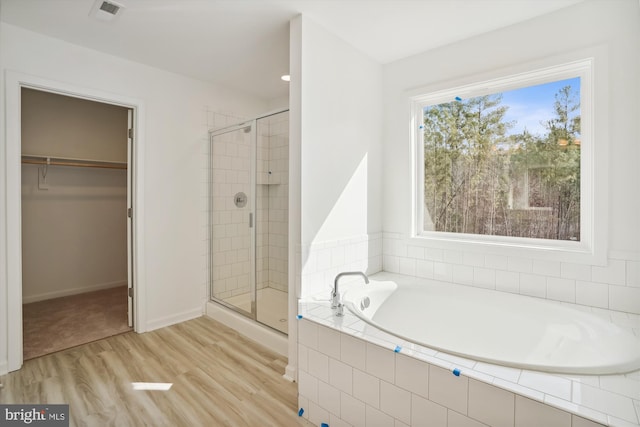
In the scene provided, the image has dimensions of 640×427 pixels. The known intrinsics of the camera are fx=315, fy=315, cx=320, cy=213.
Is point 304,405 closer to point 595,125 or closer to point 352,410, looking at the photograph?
point 352,410

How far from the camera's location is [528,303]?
205 cm

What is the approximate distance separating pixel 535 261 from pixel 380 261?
1.20 metres

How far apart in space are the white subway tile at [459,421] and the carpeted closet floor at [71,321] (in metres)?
2.89

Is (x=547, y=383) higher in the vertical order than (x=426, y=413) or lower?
higher

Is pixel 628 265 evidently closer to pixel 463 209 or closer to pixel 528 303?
pixel 528 303

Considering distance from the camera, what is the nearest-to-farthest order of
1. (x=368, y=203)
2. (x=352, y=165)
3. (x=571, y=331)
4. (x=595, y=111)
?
(x=571, y=331) < (x=595, y=111) < (x=352, y=165) < (x=368, y=203)

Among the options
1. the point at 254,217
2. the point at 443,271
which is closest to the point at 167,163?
the point at 254,217

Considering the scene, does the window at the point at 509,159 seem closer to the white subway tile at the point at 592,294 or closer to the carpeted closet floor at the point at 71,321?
the white subway tile at the point at 592,294

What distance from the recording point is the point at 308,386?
1.83m

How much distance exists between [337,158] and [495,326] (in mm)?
1583

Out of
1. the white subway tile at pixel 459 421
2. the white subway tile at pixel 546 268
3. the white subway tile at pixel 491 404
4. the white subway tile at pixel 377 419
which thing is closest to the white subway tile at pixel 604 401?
the white subway tile at pixel 491 404

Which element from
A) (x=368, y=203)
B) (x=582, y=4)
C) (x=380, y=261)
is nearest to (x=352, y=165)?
(x=368, y=203)

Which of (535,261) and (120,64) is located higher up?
(120,64)

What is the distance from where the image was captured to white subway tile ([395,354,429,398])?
4.50 feet
